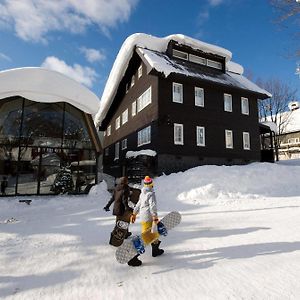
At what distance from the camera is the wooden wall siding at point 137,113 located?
18.9 meters

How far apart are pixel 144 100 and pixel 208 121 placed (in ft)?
18.3

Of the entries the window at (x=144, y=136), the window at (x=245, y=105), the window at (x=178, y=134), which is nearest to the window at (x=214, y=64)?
the window at (x=245, y=105)

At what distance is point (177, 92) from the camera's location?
19.5m

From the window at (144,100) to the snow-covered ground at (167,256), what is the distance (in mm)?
10958

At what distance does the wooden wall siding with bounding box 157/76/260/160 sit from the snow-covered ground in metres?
8.19

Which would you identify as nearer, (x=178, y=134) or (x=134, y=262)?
(x=134, y=262)

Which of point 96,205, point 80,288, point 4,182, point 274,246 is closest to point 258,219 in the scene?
point 274,246

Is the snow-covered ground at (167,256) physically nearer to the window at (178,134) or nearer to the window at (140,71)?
the window at (178,134)

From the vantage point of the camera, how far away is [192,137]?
19453mm

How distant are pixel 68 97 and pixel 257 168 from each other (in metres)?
12.9

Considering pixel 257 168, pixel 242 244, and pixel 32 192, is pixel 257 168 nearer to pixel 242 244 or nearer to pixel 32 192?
pixel 242 244

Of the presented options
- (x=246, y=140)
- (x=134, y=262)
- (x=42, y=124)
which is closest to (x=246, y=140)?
(x=246, y=140)

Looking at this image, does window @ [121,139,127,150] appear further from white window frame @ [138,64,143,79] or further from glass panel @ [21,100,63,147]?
glass panel @ [21,100,63,147]

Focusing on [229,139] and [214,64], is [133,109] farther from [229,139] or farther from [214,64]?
[229,139]
